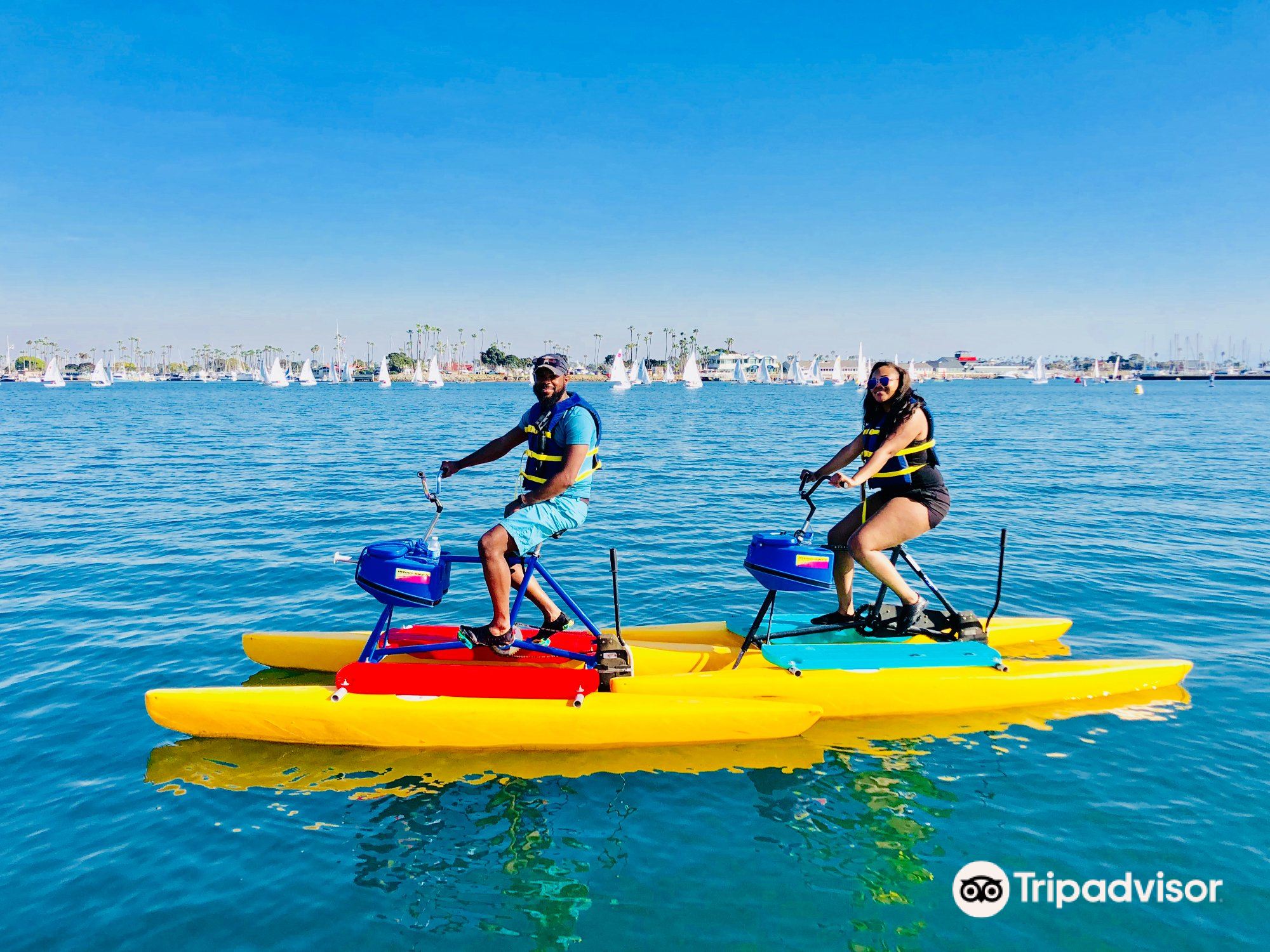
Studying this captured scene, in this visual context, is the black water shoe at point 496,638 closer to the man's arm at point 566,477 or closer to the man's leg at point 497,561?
the man's leg at point 497,561

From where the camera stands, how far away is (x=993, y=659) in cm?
650

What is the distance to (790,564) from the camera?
6086 millimetres

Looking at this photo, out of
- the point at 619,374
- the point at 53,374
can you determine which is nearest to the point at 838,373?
the point at 619,374

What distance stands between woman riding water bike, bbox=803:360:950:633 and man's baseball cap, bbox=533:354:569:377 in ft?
7.36

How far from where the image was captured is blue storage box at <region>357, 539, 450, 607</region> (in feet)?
19.0

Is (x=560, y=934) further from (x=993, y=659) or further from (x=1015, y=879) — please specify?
(x=993, y=659)

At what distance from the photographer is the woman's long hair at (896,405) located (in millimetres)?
6035

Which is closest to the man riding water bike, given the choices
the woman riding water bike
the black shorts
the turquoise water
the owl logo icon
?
the turquoise water

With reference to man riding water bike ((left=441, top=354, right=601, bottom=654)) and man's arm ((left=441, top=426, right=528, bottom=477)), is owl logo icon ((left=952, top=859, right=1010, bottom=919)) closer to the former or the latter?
man riding water bike ((left=441, top=354, right=601, bottom=654))

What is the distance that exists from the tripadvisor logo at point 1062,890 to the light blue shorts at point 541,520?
3.38 metres

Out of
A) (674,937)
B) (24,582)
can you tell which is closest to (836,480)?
(674,937)

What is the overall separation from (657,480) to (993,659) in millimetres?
15002

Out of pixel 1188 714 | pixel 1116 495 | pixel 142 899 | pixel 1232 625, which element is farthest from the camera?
pixel 1116 495

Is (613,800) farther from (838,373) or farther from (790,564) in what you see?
(838,373)
